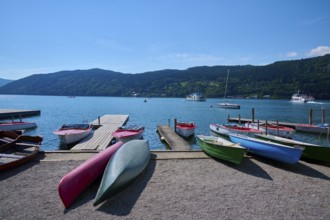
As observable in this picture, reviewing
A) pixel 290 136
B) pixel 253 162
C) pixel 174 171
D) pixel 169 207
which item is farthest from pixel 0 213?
pixel 290 136

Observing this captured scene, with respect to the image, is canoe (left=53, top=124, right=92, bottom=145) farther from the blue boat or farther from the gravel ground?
the blue boat

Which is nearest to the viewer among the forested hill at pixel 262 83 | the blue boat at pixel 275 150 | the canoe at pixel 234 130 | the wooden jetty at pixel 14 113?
the blue boat at pixel 275 150

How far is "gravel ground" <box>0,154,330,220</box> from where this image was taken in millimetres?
5434

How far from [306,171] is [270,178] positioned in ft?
6.15

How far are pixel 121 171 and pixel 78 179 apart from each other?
48.1 inches

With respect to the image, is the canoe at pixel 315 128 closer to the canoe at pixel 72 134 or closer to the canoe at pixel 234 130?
the canoe at pixel 234 130

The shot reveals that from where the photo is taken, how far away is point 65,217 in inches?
206

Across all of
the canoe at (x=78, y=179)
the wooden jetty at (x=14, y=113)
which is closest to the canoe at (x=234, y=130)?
the canoe at (x=78, y=179)

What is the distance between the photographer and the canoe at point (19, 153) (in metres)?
8.24

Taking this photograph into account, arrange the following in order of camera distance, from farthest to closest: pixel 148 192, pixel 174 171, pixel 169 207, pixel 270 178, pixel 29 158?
pixel 29 158
pixel 174 171
pixel 270 178
pixel 148 192
pixel 169 207

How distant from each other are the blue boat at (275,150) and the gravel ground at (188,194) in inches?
17.0

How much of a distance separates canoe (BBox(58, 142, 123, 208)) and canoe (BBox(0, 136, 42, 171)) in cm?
314

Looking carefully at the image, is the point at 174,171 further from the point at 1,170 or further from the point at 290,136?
the point at 290,136

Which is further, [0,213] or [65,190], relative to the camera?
[65,190]
